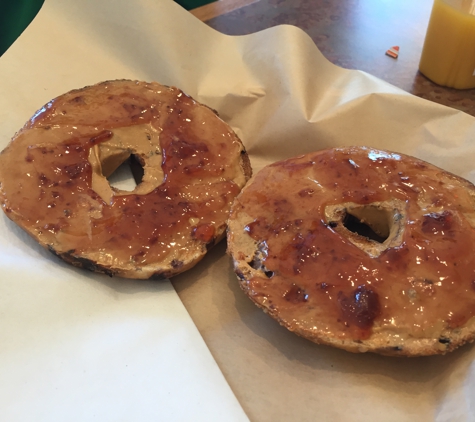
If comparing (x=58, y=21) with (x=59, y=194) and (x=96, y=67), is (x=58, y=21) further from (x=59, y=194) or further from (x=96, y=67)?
(x=59, y=194)

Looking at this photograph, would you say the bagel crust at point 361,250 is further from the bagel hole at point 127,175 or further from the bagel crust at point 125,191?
the bagel hole at point 127,175

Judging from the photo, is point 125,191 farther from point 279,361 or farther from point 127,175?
point 279,361

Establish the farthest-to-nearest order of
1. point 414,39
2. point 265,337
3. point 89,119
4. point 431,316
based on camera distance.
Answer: point 414,39 < point 89,119 < point 265,337 < point 431,316

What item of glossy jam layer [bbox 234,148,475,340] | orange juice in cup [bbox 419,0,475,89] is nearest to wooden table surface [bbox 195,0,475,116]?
orange juice in cup [bbox 419,0,475,89]

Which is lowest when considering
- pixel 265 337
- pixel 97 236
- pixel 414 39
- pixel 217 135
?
pixel 265 337

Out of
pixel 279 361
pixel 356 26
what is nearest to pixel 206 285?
pixel 279 361

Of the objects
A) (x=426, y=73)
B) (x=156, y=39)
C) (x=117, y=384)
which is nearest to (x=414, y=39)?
(x=426, y=73)

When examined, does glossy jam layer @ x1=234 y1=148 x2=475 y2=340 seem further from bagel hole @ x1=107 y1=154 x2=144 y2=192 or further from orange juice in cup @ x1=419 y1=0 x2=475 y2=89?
orange juice in cup @ x1=419 y1=0 x2=475 y2=89
